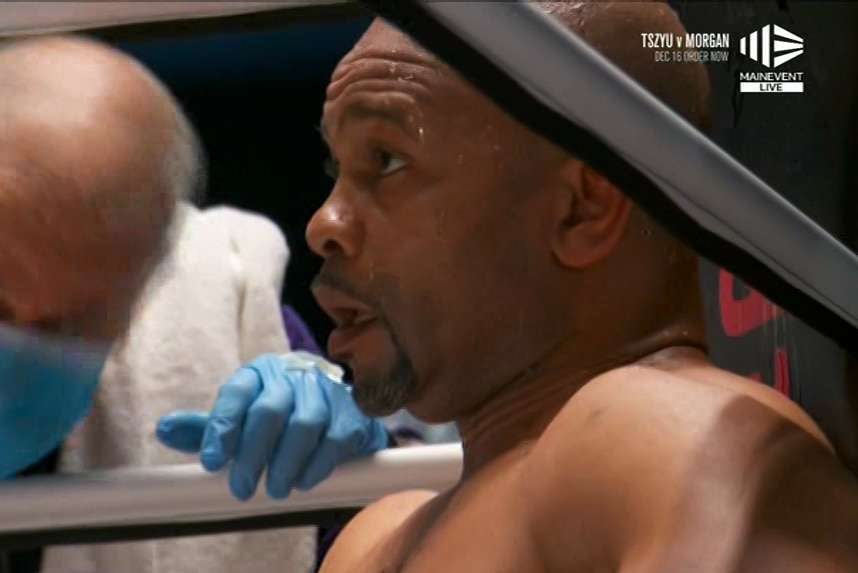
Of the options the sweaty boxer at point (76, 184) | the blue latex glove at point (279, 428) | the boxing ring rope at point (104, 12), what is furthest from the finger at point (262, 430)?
the boxing ring rope at point (104, 12)

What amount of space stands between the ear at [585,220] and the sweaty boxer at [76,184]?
18 cm

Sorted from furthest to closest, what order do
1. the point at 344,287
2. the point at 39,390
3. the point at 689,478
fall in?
the point at 39,390, the point at 344,287, the point at 689,478

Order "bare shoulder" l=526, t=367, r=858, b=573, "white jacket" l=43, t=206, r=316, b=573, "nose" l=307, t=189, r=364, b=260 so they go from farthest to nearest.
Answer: "white jacket" l=43, t=206, r=316, b=573, "nose" l=307, t=189, r=364, b=260, "bare shoulder" l=526, t=367, r=858, b=573

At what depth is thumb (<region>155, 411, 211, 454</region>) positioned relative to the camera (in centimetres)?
68

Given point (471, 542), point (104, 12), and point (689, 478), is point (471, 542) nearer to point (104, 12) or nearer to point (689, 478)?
point (689, 478)

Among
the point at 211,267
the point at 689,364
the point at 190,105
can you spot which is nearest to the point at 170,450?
the point at 211,267

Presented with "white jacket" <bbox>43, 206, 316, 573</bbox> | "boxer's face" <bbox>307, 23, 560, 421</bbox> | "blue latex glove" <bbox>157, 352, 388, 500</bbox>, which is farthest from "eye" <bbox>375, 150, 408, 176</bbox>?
"blue latex glove" <bbox>157, 352, 388, 500</bbox>

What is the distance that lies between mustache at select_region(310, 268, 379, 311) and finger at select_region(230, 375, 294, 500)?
190mm

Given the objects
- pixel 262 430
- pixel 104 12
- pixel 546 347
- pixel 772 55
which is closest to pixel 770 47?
pixel 772 55

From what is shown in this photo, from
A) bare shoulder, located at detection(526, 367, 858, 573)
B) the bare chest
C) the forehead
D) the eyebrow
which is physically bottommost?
the bare chest

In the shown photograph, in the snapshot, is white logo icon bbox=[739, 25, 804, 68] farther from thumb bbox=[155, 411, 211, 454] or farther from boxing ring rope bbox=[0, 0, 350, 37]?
thumb bbox=[155, 411, 211, 454]

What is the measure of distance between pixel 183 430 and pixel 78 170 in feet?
0.63

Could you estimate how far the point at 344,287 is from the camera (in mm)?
491

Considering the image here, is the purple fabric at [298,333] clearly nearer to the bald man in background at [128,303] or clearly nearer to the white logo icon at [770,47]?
the bald man in background at [128,303]
